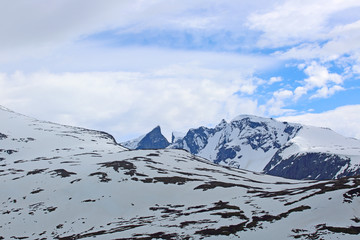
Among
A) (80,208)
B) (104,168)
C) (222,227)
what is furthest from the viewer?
(104,168)

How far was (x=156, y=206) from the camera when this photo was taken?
9369 cm

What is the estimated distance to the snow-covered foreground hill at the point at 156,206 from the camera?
59.1 m

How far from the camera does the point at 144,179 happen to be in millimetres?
115812

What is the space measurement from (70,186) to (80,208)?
56.8 feet

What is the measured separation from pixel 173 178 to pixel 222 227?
57967mm

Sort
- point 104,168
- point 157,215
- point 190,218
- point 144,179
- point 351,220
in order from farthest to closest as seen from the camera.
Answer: point 104,168, point 144,179, point 157,215, point 190,218, point 351,220

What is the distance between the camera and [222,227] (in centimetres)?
6184

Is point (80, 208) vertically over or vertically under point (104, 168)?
under

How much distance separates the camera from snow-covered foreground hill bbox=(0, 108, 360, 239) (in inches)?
2327

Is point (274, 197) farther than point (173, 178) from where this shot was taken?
No

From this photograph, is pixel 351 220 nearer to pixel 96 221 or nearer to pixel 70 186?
pixel 96 221

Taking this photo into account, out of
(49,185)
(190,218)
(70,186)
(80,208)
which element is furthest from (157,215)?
(49,185)

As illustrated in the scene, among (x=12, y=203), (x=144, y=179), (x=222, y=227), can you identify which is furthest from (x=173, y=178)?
(x=222, y=227)

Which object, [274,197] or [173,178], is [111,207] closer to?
[173,178]
